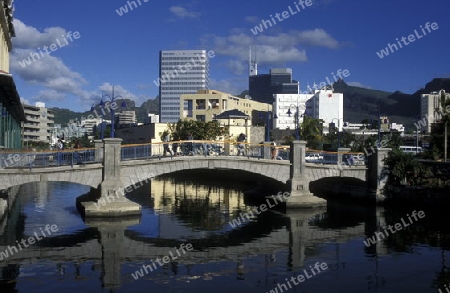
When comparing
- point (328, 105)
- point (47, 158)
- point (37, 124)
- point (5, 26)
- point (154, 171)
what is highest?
point (328, 105)

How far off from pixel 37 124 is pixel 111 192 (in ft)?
529

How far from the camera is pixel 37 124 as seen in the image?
18200cm

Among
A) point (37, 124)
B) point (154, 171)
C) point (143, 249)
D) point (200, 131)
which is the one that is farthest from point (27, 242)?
point (37, 124)

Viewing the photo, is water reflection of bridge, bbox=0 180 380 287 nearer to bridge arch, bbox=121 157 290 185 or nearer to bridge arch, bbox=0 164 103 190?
bridge arch, bbox=0 164 103 190

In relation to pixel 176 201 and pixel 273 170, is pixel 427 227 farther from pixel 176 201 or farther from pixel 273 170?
pixel 176 201

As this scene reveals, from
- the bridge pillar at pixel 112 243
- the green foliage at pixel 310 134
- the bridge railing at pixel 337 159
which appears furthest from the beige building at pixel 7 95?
the green foliage at pixel 310 134

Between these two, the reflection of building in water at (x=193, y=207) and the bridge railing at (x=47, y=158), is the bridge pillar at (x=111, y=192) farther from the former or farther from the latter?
the reflection of building in water at (x=193, y=207)

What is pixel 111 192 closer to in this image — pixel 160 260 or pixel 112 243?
pixel 112 243

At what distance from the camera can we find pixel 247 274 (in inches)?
857

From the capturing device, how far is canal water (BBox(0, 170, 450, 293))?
Result: 20.3 m

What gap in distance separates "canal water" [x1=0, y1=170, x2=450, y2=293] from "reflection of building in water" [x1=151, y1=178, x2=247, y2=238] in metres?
0.16

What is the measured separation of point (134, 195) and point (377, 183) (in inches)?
979

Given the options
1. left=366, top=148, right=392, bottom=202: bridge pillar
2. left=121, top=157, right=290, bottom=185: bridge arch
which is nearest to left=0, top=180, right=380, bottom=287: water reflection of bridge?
left=121, top=157, right=290, bottom=185: bridge arch

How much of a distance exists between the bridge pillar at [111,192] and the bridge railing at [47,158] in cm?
146
